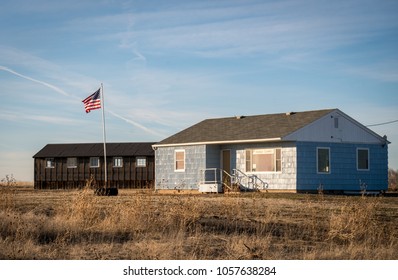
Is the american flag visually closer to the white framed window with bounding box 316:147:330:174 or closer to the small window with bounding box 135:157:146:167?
the small window with bounding box 135:157:146:167

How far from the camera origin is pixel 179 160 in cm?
3853

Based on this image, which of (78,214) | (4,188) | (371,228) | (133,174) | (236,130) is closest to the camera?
(371,228)

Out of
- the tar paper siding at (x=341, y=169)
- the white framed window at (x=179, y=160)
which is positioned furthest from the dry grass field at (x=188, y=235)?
the white framed window at (x=179, y=160)

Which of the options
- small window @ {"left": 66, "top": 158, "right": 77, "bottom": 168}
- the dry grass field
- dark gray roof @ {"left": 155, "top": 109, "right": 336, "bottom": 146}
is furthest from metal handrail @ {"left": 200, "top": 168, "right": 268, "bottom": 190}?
small window @ {"left": 66, "top": 158, "right": 77, "bottom": 168}

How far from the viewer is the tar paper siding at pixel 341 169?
1307 inches

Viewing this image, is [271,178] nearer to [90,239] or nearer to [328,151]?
[328,151]

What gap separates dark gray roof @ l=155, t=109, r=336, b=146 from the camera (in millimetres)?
34406

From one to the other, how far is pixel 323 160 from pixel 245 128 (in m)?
5.11

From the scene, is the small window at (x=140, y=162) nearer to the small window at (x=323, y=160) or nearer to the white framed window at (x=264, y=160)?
the white framed window at (x=264, y=160)

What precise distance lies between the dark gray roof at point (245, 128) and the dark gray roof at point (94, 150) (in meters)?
10.1

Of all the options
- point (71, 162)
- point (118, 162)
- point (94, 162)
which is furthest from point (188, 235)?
point (71, 162)

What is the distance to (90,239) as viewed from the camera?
43.2 feet
